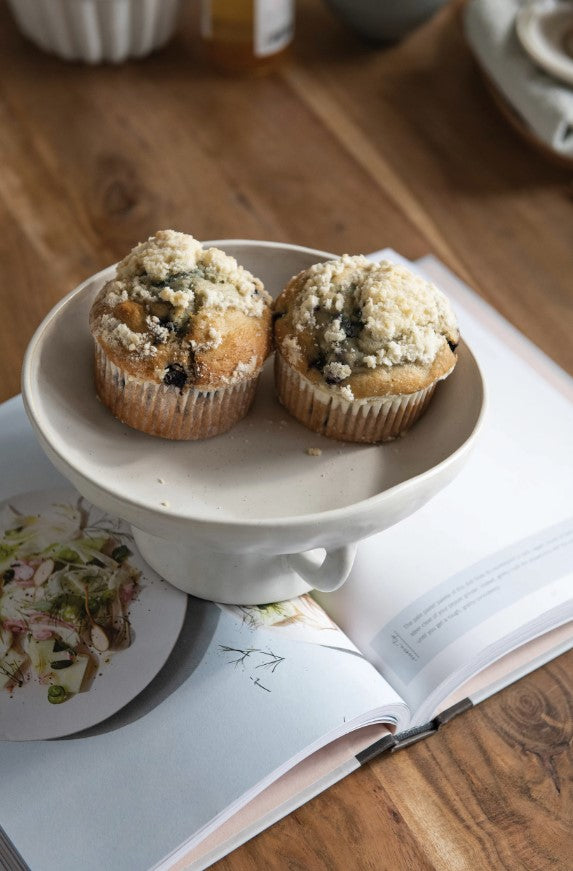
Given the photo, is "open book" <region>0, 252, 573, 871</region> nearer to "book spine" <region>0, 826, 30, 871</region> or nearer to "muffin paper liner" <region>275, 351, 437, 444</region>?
"book spine" <region>0, 826, 30, 871</region>

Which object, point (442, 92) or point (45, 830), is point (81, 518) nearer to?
point (45, 830)

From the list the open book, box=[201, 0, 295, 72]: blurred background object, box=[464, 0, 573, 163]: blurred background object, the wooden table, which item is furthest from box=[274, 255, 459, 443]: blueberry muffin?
box=[201, 0, 295, 72]: blurred background object

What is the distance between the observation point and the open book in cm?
59

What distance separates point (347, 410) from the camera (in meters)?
0.64

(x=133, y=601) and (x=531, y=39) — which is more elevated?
(x=531, y=39)

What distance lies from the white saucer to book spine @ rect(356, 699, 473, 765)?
0.81 meters

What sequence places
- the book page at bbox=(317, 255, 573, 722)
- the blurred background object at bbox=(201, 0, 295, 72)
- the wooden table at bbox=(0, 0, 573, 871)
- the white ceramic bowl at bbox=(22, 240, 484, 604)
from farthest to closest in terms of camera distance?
the blurred background object at bbox=(201, 0, 295, 72) < the wooden table at bbox=(0, 0, 573, 871) < the book page at bbox=(317, 255, 573, 722) < the white ceramic bowl at bbox=(22, 240, 484, 604)

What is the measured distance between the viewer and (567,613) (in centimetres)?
71

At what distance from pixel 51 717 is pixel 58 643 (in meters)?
0.06

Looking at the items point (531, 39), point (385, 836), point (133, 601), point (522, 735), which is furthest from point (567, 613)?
point (531, 39)

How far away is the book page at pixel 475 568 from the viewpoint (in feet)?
2.23

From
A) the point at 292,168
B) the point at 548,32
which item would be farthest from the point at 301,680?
the point at 548,32

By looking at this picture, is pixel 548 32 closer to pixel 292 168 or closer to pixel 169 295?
pixel 292 168

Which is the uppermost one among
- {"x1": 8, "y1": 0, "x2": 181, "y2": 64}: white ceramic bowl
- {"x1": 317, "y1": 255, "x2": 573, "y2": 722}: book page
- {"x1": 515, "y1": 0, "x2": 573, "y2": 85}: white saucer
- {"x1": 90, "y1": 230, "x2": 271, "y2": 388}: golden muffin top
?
{"x1": 90, "y1": 230, "x2": 271, "y2": 388}: golden muffin top
